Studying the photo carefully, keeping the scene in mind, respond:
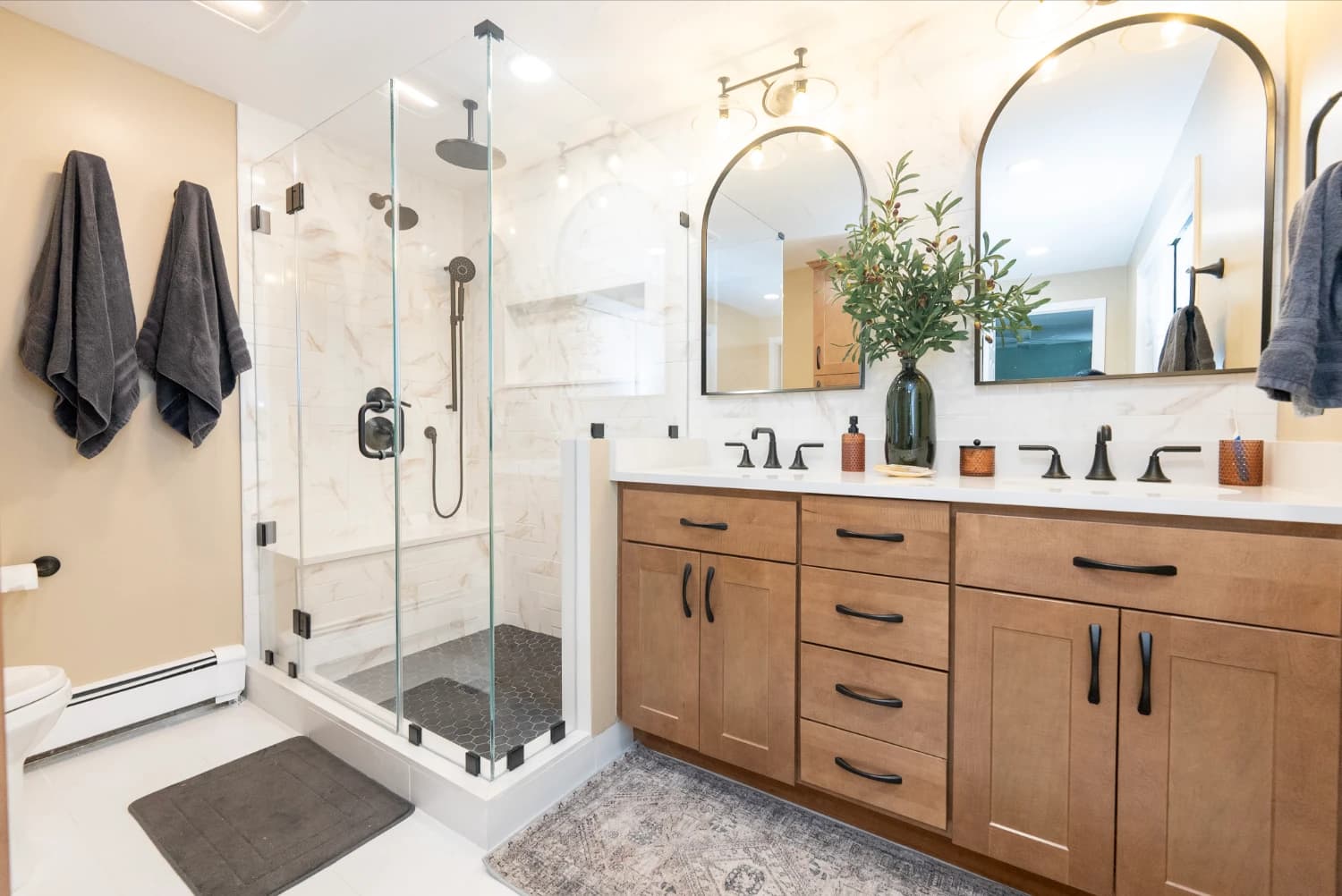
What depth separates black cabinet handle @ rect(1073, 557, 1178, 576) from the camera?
110 centimetres

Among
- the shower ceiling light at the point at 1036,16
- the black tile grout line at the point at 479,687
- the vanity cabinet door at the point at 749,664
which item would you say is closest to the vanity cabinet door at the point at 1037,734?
the vanity cabinet door at the point at 749,664

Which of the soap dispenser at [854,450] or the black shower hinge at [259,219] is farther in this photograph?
the black shower hinge at [259,219]

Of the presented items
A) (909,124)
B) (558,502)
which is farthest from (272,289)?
(909,124)

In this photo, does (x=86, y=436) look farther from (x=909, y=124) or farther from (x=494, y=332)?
(x=909, y=124)

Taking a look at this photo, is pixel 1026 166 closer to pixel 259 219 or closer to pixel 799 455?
pixel 799 455

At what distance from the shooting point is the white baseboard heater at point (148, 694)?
1931 mm

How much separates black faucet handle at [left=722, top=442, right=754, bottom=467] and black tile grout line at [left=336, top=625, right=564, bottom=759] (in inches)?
36.7

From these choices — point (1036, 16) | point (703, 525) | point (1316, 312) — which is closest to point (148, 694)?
point (703, 525)

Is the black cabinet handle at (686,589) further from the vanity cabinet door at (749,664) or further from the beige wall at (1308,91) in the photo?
→ the beige wall at (1308,91)

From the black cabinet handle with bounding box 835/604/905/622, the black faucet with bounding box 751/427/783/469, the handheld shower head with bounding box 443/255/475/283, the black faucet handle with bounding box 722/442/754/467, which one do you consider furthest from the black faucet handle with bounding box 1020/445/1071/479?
the handheld shower head with bounding box 443/255/475/283

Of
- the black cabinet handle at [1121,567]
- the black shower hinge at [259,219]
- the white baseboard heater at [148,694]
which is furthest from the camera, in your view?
the black shower hinge at [259,219]

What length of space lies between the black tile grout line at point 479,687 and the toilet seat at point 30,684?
772 mm

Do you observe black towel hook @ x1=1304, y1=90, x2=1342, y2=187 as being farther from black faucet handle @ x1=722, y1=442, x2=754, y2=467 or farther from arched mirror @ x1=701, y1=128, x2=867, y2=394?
black faucet handle @ x1=722, y1=442, x2=754, y2=467

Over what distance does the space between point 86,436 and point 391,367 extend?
111cm
